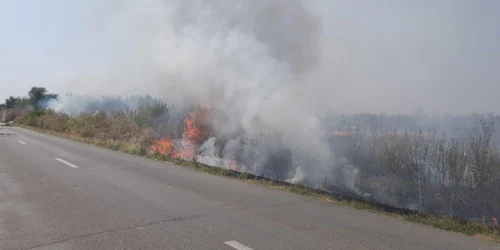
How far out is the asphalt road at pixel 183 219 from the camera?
4109mm

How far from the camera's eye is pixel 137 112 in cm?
2052

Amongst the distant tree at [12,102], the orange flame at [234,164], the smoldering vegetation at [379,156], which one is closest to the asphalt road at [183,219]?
the smoldering vegetation at [379,156]

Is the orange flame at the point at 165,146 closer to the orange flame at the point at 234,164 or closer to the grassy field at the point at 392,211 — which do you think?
the orange flame at the point at 234,164

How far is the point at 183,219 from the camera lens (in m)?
4.94

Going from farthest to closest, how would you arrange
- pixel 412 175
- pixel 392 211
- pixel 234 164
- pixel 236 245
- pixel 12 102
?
1. pixel 12 102
2. pixel 234 164
3. pixel 412 175
4. pixel 392 211
5. pixel 236 245

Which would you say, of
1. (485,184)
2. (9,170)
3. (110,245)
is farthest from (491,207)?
(9,170)

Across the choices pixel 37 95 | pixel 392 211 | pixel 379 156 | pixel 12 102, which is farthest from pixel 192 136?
pixel 12 102

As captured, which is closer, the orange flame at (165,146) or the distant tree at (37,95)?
the orange flame at (165,146)

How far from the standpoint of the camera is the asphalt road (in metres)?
4.11

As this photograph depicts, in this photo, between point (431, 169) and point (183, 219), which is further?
point (431, 169)

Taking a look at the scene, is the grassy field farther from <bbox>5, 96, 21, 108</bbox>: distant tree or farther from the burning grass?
<bbox>5, 96, 21, 108</bbox>: distant tree

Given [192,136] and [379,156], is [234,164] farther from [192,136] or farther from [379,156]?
[379,156]

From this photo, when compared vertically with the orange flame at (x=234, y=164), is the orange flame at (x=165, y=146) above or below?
above

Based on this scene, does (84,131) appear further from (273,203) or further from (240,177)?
(273,203)
